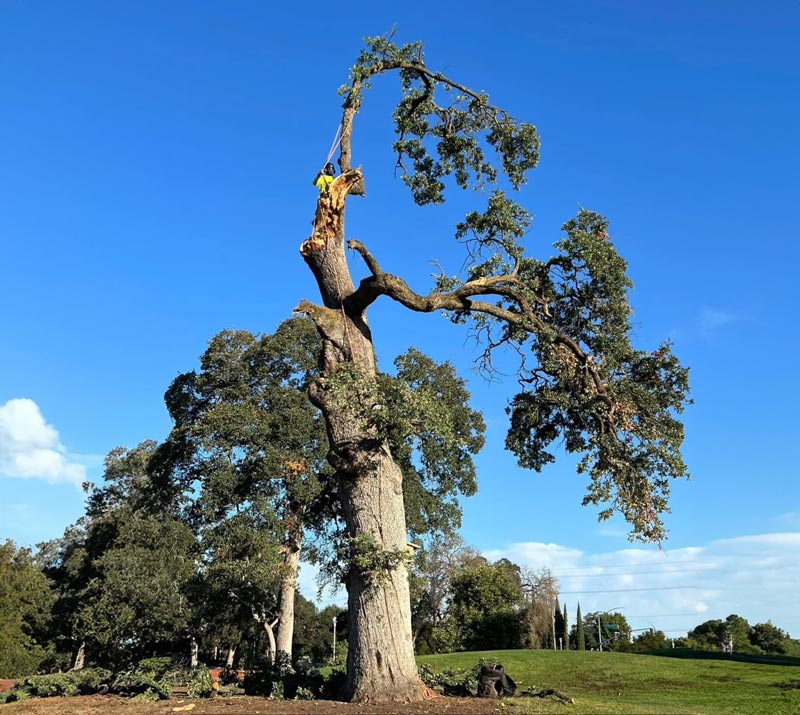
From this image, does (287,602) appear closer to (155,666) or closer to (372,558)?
(155,666)

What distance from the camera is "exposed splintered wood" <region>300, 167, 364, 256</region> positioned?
1034 cm

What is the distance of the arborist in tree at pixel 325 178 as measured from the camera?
10.4m

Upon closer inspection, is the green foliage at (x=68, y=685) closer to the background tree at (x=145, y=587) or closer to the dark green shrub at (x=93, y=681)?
the dark green shrub at (x=93, y=681)

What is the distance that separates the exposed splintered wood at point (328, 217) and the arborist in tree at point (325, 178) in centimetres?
5

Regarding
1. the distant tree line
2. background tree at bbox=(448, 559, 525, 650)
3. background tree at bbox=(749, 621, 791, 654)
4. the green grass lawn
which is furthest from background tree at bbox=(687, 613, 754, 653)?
the distant tree line

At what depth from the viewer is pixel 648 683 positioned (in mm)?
15711

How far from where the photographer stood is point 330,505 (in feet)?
51.3

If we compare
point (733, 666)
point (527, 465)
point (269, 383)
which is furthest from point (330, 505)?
point (733, 666)

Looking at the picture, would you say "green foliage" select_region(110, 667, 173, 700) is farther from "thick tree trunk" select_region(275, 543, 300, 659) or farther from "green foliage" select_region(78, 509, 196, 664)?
"green foliage" select_region(78, 509, 196, 664)

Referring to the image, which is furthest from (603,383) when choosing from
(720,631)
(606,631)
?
(720,631)

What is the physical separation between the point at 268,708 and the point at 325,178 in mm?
7612

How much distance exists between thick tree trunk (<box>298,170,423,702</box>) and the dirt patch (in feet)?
1.42

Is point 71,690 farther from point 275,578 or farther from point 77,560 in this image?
point 77,560

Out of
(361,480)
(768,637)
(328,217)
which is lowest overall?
(768,637)
